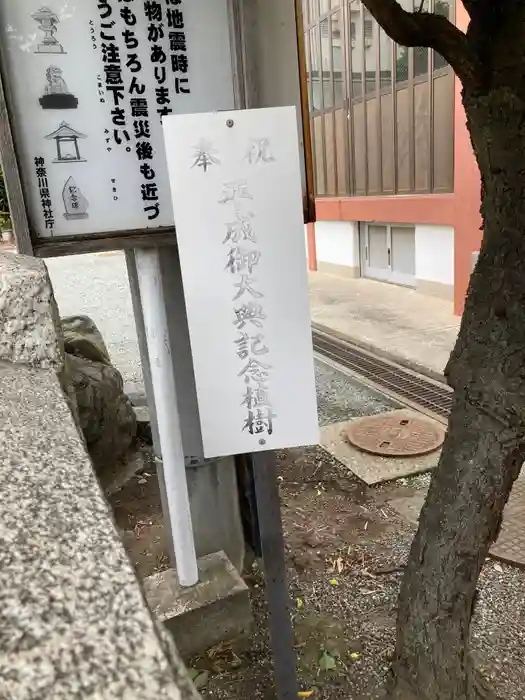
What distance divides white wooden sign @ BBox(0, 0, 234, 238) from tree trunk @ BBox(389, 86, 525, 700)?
960 mm

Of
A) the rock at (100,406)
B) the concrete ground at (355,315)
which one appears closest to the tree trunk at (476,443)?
the rock at (100,406)

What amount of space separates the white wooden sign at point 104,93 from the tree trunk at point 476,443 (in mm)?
960

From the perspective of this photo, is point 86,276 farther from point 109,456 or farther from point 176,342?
point 176,342

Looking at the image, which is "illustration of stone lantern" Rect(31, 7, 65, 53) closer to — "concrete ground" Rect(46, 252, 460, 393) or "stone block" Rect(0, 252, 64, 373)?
"stone block" Rect(0, 252, 64, 373)

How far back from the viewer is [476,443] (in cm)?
195

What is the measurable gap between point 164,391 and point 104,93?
42.8 inches

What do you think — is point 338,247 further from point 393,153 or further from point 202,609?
point 202,609

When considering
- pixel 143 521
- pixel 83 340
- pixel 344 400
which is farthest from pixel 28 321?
pixel 344 400

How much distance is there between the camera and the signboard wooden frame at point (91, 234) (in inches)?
76.7

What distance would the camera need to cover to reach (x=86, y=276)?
1379cm

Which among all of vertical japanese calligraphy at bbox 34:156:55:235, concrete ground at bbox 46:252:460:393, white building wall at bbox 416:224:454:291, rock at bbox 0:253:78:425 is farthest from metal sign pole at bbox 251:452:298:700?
white building wall at bbox 416:224:454:291

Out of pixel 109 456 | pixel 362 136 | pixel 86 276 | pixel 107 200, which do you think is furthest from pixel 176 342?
pixel 86 276

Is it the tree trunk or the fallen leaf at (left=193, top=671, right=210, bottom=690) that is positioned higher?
the tree trunk

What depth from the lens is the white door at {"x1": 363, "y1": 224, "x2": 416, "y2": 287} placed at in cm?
930
